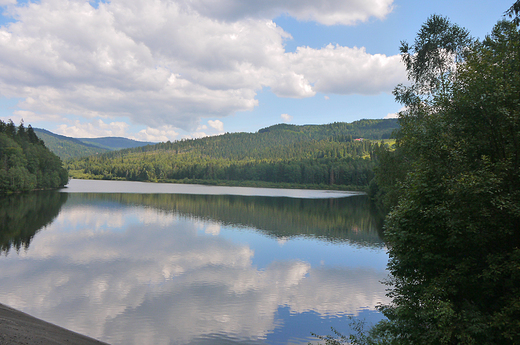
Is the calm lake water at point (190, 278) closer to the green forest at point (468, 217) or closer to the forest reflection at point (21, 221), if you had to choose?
the forest reflection at point (21, 221)

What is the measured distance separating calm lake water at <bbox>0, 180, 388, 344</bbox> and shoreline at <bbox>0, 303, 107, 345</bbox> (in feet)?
2.57

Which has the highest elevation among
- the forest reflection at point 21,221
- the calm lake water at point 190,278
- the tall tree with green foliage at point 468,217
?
the tall tree with green foliage at point 468,217

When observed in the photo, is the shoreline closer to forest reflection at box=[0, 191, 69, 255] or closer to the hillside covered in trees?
forest reflection at box=[0, 191, 69, 255]

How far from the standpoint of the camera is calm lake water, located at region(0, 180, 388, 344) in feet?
47.8

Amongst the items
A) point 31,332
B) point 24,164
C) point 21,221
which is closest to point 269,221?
point 21,221

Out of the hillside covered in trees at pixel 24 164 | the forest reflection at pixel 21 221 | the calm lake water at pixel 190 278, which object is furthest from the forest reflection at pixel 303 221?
the hillside covered in trees at pixel 24 164

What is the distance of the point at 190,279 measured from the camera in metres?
20.6

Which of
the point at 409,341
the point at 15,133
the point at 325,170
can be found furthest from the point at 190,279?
the point at 325,170

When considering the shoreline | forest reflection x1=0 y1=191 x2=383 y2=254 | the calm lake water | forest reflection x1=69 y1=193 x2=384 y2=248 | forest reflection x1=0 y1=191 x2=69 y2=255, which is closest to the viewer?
the shoreline

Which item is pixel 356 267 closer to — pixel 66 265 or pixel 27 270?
pixel 66 265

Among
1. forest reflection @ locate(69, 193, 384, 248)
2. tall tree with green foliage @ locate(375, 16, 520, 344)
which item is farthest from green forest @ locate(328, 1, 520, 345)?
forest reflection @ locate(69, 193, 384, 248)

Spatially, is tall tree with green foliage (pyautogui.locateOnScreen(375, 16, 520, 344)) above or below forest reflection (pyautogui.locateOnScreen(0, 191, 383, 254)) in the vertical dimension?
above

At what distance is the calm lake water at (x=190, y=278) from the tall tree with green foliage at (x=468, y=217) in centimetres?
646

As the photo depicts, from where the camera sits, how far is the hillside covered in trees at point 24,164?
68000mm
